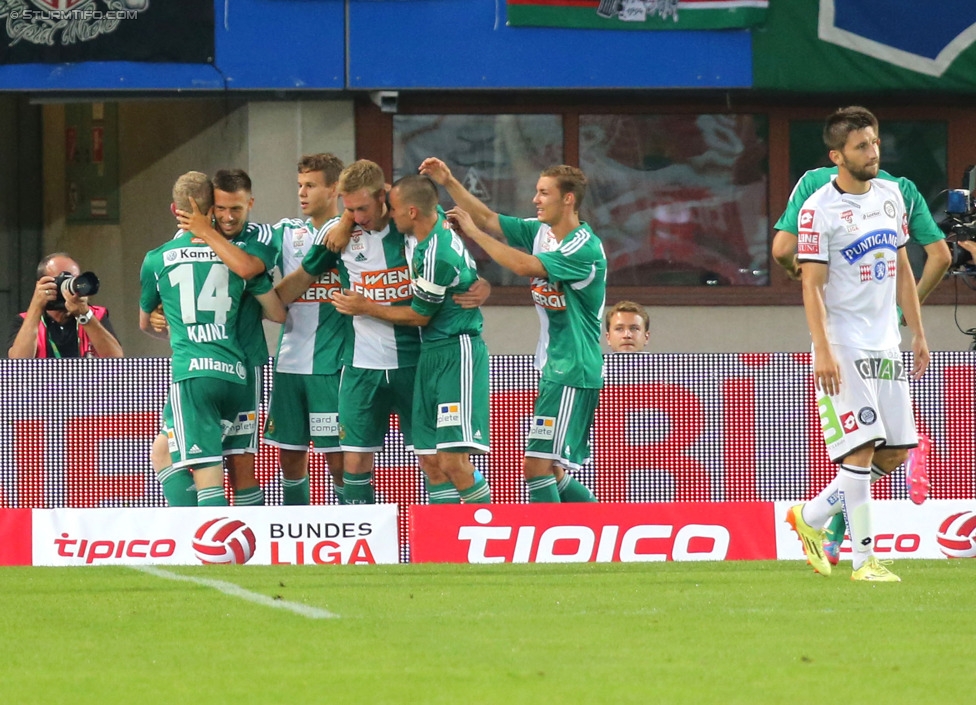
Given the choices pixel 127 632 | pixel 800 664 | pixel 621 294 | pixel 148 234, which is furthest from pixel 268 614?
pixel 148 234

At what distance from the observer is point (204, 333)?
1027cm

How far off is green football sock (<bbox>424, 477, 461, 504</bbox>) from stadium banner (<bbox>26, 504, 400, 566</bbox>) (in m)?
0.25

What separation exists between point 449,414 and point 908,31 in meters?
7.44

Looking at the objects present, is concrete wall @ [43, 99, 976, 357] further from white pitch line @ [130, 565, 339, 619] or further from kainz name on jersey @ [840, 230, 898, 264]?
kainz name on jersey @ [840, 230, 898, 264]

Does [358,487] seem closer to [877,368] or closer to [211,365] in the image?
[211,365]

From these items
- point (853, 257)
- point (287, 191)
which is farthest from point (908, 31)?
point (853, 257)

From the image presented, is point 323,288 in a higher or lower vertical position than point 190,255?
lower

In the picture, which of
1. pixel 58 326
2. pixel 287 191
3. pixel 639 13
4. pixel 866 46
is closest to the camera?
pixel 58 326

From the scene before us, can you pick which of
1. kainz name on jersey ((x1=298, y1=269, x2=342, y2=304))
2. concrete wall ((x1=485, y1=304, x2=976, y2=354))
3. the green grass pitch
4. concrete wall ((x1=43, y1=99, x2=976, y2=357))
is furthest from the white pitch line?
concrete wall ((x1=485, y1=304, x2=976, y2=354))

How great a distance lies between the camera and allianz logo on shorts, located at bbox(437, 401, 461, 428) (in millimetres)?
10086

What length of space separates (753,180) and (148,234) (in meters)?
6.07

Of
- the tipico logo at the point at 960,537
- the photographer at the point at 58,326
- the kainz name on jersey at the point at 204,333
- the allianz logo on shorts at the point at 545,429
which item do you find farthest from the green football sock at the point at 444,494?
the photographer at the point at 58,326

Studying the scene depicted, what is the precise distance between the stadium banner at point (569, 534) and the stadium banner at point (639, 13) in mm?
6251

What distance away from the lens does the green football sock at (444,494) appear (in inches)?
410
